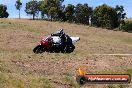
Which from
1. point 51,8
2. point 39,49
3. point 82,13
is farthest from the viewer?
point 82,13

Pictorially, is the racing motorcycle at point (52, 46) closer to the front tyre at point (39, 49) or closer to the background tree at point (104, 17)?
the front tyre at point (39, 49)

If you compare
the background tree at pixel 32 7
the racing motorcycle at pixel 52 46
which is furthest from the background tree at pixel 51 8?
the racing motorcycle at pixel 52 46

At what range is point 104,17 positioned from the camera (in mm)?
130250

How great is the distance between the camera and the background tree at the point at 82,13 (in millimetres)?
133875

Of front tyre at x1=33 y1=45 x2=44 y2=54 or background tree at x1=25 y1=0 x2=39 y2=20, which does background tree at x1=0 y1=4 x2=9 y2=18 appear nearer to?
background tree at x1=25 y1=0 x2=39 y2=20

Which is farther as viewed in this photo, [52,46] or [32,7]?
[32,7]

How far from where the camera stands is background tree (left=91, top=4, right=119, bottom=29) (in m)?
130

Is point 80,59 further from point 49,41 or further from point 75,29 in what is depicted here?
point 75,29

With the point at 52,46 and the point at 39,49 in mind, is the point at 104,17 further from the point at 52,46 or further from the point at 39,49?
the point at 39,49

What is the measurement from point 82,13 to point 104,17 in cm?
753

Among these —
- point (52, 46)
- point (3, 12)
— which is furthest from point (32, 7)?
point (52, 46)

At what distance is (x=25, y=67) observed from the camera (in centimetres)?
1933

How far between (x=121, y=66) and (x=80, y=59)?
2.08 m

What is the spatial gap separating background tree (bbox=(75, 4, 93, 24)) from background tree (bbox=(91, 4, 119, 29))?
1671 millimetres
